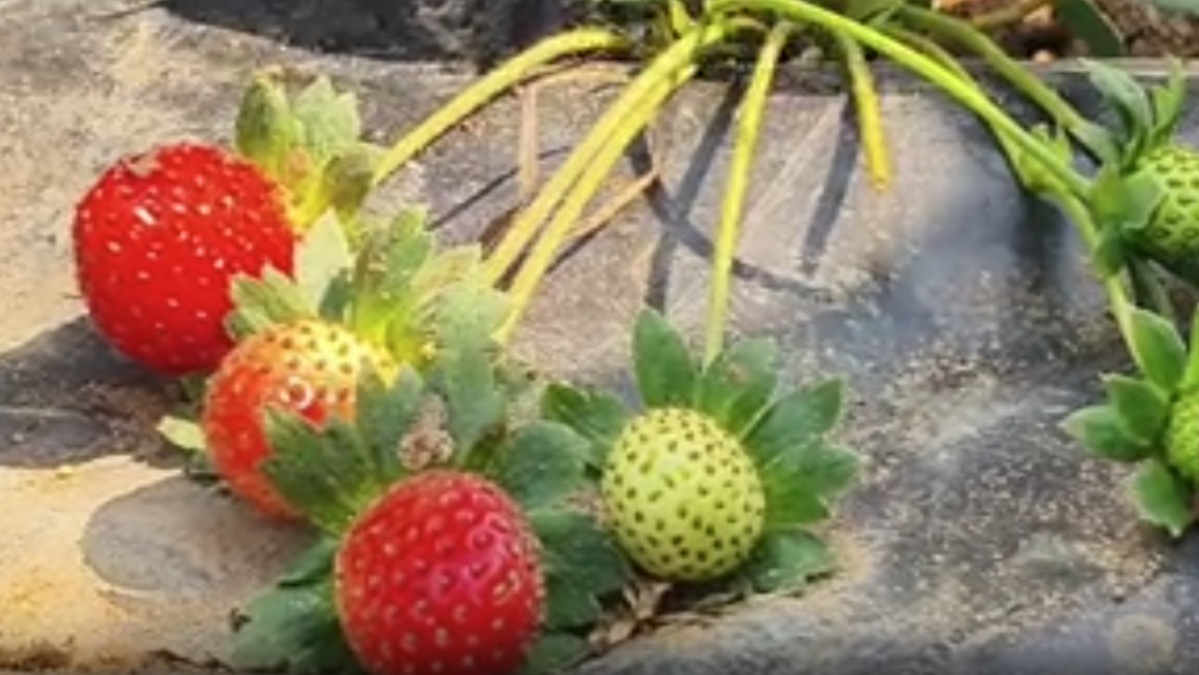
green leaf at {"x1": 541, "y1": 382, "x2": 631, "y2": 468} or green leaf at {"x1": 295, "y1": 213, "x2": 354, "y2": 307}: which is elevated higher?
green leaf at {"x1": 295, "y1": 213, "x2": 354, "y2": 307}

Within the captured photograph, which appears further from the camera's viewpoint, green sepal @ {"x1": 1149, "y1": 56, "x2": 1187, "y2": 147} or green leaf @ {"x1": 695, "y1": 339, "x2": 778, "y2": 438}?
green sepal @ {"x1": 1149, "y1": 56, "x2": 1187, "y2": 147}

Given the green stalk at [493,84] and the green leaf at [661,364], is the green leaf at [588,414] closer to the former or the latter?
the green leaf at [661,364]

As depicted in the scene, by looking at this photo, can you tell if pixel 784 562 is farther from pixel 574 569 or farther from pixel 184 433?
pixel 184 433

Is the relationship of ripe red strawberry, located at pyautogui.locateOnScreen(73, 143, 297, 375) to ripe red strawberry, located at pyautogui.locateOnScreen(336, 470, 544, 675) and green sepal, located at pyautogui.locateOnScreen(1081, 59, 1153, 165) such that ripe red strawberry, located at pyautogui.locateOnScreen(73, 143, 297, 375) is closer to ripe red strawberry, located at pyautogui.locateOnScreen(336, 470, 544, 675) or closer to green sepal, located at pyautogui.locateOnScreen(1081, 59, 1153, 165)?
ripe red strawberry, located at pyautogui.locateOnScreen(336, 470, 544, 675)

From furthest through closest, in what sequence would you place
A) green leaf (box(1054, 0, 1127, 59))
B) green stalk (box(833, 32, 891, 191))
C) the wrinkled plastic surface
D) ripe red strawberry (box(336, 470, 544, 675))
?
green leaf (box(1054, 0, 1127, 59)) → green stalk (box(833, 32, 891, 191)) → the wrinkled plastic surface → ripe red strawberry (box(336, 470, 544, 675))

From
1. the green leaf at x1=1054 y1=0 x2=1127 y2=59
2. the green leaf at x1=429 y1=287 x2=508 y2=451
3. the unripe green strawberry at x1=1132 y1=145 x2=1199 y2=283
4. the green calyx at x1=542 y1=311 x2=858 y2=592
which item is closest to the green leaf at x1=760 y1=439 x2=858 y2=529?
the green calyx at x1=542 y1=311 x2=858 y2=592

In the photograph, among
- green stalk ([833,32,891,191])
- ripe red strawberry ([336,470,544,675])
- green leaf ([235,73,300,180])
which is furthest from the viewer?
green stalk ([833,32,891,191])

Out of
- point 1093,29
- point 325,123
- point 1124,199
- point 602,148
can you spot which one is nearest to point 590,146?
point 602,148
